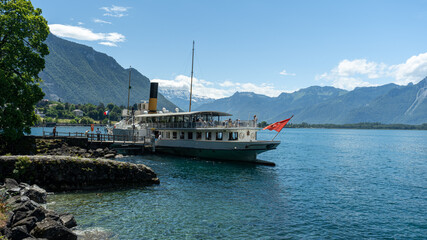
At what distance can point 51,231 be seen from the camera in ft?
42.1

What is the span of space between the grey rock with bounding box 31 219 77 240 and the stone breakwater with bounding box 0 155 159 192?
909cm

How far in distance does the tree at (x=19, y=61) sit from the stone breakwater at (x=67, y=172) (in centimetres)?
559

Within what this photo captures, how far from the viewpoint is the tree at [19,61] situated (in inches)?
975

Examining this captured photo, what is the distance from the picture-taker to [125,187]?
23.8m

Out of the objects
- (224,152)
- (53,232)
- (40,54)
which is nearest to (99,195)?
(53,232)

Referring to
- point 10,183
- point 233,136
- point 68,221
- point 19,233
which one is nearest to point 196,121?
point 233,136

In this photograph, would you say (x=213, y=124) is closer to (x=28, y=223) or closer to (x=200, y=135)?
(x=200, y=135)

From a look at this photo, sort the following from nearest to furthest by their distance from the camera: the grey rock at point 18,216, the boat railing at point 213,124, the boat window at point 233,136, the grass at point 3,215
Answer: the grass at point 3,215, the grey rock at point 18,216, the boat railing at point 213,124, the boat window at point 233,136

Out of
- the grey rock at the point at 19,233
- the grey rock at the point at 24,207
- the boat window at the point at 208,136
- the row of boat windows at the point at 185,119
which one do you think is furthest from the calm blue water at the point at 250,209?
the row of boat windows at the point at 185,119

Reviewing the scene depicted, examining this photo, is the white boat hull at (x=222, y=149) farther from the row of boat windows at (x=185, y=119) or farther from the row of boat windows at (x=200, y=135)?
the row of boat windows at (x=185, y=119)

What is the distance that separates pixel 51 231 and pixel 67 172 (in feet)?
32.5

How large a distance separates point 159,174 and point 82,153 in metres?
13.2

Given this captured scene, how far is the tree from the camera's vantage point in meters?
24.8

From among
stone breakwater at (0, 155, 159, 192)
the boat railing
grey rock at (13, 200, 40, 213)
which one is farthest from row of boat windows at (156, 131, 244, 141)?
grey rock at (13, 200, 40, 213)
